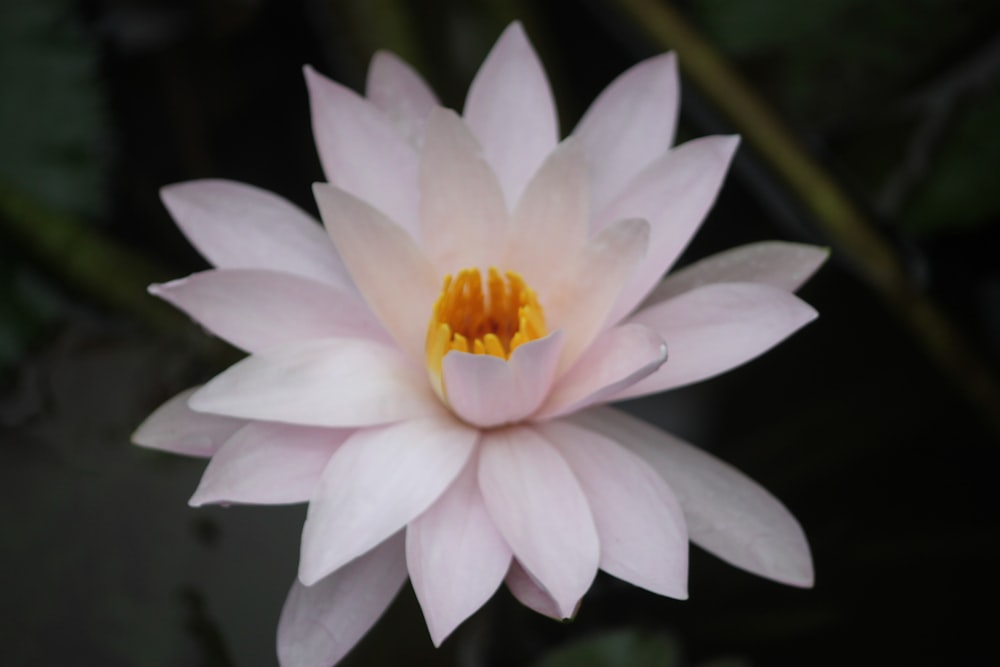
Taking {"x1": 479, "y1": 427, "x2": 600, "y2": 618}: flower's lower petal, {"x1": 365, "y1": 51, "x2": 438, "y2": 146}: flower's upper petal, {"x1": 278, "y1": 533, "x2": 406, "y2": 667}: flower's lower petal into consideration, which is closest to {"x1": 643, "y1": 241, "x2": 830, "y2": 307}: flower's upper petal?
{"x1": 479, "y1": 427, "x2": 600, "y2": 618}: flower's lower petal

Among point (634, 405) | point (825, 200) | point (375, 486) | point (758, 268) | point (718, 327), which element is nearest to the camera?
point (375, 486)

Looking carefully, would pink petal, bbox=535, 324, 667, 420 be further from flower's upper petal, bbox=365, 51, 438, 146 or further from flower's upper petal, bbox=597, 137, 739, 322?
flower's upper petal, bbox=365, 51, 438, 146

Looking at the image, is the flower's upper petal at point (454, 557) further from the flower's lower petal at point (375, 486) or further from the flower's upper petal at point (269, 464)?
the flower's upper petal at point (269, 464)

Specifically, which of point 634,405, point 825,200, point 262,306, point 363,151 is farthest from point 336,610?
point 825,200

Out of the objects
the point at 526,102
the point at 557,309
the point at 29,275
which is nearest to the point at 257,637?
the point at 557,309

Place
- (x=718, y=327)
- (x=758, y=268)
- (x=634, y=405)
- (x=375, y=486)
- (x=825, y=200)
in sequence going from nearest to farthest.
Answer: (x=375, y=486) < (x=718, y=327) < (x=758, y=268) < (x=825, y=200) < (x=634, y=405)

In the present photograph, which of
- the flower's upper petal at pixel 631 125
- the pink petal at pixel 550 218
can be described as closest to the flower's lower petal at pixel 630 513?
the pink petal at pixel 550 218

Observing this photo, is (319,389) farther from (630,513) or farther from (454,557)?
(630,513)
